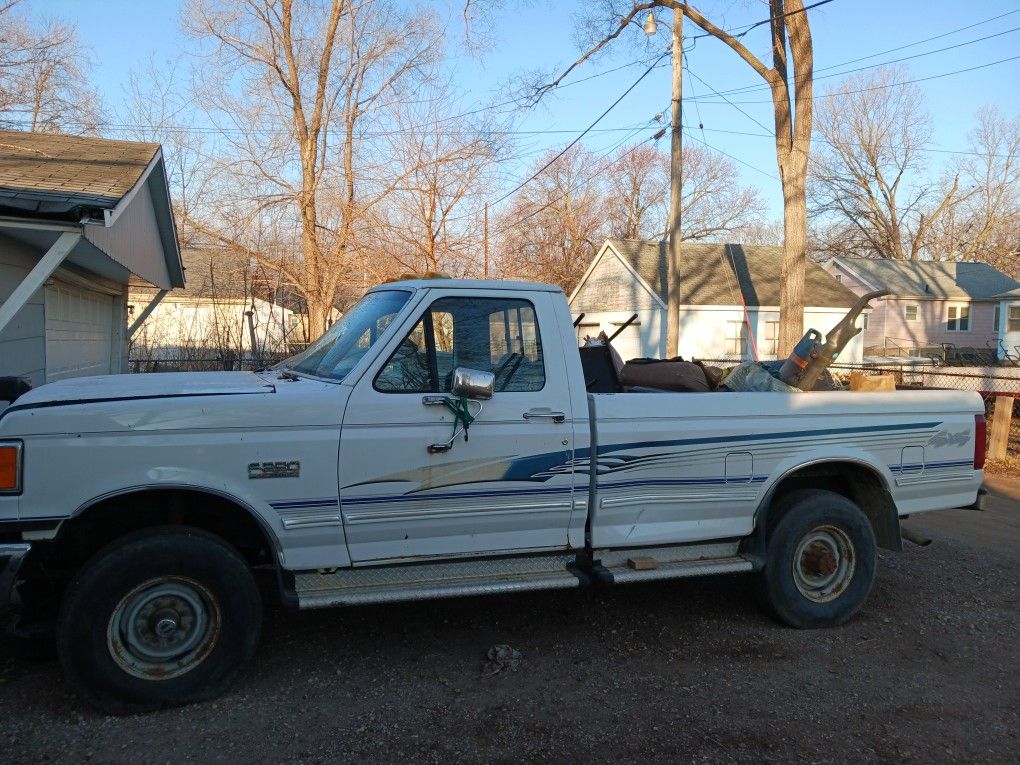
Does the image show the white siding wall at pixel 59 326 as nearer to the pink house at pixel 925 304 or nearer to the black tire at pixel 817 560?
the black tire at pixel 817 560

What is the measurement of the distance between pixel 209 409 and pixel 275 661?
59.2 inches

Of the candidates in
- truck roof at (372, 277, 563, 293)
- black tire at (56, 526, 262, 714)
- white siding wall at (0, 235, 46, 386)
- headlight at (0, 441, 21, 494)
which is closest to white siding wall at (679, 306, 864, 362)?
white siding wall at (0, 235, 46, 386)

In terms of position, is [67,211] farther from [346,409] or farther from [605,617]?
[605,617]

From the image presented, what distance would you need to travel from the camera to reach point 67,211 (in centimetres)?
675

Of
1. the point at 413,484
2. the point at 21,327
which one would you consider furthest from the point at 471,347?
the point at 21,327

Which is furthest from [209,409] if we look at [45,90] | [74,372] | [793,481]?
[45,90]

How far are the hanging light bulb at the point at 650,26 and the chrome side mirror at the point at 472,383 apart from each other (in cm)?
1598

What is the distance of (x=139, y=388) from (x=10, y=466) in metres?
0.68

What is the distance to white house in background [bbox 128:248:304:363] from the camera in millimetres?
17484

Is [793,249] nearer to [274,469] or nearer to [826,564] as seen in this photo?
[826,564]

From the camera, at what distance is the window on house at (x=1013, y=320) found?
32.9m

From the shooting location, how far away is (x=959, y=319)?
38312mm

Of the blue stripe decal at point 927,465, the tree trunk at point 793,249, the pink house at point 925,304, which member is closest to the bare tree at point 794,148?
the tree trunk at point 793,249

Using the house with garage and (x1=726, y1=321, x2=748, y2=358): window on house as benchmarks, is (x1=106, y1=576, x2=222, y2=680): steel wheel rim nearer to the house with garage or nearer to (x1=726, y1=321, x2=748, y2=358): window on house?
the house with garage
